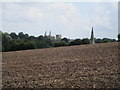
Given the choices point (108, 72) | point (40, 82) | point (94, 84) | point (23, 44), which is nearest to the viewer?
point (94, 84)

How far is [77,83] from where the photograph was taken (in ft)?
23.1

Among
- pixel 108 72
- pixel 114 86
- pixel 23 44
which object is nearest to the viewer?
pixel 114 86

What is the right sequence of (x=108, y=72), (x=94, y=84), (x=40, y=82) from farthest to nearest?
(x=108, y=72) < (x=40, y=82) < (x=94, y=84)

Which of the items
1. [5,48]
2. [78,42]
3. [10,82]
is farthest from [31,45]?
[10,82]

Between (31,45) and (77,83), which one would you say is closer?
(77,83)

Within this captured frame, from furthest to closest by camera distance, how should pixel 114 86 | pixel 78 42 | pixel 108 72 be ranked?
1. pixel 78 42
2. pixel 108 72
3. pixel 114 86

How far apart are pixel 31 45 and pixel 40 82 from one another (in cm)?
3287

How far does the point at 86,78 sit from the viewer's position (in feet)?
25.3

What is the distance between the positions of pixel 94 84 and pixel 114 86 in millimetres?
728

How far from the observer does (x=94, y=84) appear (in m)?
6.82

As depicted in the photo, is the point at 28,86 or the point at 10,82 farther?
the point at 10,82

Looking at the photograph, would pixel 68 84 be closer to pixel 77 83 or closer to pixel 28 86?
pixel 77 83

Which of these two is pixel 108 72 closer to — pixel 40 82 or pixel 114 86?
pixel 114 86

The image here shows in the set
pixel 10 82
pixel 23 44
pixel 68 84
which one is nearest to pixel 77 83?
pixel 68 84
